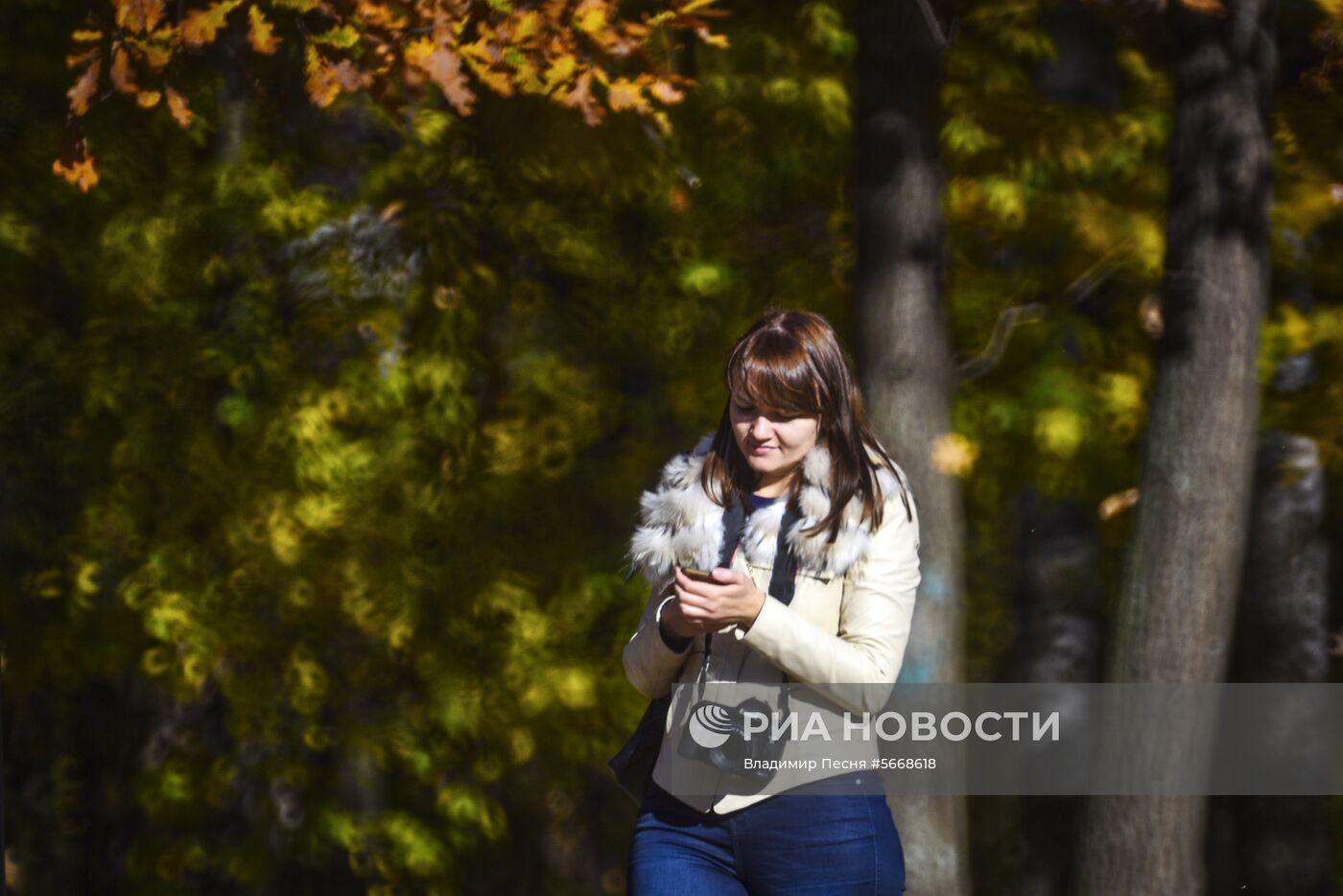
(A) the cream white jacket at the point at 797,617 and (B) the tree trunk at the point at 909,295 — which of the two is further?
(B) the tree trunk at the point at 909,295

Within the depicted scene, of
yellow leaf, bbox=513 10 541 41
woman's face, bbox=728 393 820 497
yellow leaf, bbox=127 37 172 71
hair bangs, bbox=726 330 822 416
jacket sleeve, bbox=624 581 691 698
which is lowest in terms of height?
jacket sleeve, bbox=624 581 691 698

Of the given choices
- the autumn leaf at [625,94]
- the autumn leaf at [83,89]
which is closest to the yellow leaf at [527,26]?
the autumn leaf at [625,94]

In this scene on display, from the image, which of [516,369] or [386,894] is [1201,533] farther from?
[386,894]

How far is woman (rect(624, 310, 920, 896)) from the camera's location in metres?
2.83

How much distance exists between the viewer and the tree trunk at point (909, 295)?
4.64 meters

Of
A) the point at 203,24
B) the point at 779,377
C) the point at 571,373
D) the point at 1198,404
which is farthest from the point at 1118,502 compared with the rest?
the point at 203,24

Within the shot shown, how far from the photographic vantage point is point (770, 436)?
2.91 metres

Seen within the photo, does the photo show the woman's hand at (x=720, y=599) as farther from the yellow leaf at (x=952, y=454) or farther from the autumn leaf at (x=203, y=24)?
the autumn leaf at (x=203, y=24)

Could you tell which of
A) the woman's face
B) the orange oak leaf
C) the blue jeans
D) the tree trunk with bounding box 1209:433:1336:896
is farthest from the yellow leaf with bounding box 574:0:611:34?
the tree trunk with bounding box 1209:433:1336:896

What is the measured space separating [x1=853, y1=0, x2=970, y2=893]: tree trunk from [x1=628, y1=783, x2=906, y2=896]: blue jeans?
1862mm

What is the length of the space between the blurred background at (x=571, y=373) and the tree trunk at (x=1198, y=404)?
0.02 m

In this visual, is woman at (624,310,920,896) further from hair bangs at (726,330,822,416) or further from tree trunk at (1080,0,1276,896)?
tree trunk at (1080,0,1276,896)

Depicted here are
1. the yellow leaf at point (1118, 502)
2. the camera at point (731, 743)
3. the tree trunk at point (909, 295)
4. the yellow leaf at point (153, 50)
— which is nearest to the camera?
the camera at point (731, 743)

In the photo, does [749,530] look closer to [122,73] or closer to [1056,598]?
[122,73]
